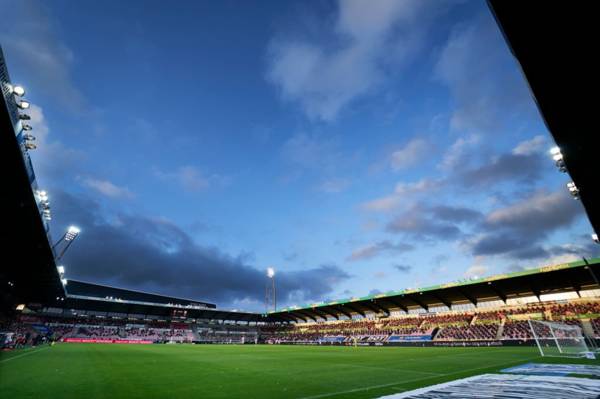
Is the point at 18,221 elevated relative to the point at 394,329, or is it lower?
elevated

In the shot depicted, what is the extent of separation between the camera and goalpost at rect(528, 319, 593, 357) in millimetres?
22812

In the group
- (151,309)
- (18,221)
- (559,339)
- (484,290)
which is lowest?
(559,339)

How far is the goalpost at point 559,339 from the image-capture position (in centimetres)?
2281

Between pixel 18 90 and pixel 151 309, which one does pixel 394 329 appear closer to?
pixel 18 90

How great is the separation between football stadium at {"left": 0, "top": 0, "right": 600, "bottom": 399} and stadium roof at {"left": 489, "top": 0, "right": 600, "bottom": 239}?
0.11ft

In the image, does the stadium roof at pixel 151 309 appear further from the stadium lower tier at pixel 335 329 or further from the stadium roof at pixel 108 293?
the stadium roof at pixel 108 293

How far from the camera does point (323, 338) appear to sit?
72938 mm

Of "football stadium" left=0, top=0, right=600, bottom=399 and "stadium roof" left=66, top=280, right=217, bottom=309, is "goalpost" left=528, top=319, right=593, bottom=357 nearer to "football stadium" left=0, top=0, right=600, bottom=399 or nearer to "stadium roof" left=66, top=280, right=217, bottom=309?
"football stadium" left=0, top=0, right=600, bottom=399

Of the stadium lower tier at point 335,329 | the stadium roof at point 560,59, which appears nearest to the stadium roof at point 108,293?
the stadium lower tier at point 335,329

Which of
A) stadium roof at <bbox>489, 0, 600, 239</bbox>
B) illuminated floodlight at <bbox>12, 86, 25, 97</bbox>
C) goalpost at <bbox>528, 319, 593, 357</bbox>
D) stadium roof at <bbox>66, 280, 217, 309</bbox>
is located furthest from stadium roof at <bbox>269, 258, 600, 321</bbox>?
stadium roof at <bbox>66, 280, 217, 309</bbox>

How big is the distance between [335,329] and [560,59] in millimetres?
81287

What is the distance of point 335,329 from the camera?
3125 inches

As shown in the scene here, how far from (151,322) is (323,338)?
55585 mm

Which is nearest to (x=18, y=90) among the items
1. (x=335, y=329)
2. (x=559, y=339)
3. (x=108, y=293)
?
(x=559, y=339)
